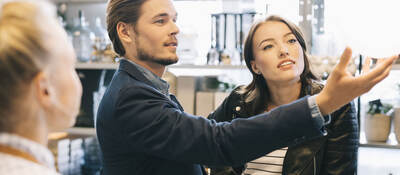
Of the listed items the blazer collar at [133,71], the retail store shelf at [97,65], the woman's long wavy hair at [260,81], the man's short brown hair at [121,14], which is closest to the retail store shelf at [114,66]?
the retail store shelf at [97,65]

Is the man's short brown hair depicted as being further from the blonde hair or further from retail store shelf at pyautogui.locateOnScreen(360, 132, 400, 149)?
retail store shelf at pyautogui.locateOnScreen(360, 132, 400, 149)

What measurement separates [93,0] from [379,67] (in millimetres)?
2183

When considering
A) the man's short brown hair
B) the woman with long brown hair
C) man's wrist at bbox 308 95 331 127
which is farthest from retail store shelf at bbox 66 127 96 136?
man's wrist at bbox 308 95 331 127

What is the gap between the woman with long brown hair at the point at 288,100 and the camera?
1582mm

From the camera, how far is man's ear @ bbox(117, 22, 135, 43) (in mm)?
1339

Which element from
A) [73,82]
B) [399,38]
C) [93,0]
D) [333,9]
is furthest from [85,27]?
[73,82]

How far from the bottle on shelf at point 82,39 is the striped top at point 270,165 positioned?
5.08 ft

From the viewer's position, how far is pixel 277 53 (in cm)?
164

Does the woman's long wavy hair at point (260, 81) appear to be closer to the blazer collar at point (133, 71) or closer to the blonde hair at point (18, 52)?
the blazer collar at point (133, 71)

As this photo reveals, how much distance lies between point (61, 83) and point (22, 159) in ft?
0.45

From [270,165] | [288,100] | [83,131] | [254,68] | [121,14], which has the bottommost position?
[83,131]

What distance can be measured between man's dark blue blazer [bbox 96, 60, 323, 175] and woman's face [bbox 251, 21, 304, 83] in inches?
24.3

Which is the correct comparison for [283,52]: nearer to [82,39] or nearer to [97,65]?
[97,65]

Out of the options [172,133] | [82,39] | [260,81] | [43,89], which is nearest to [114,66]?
[82,39]
